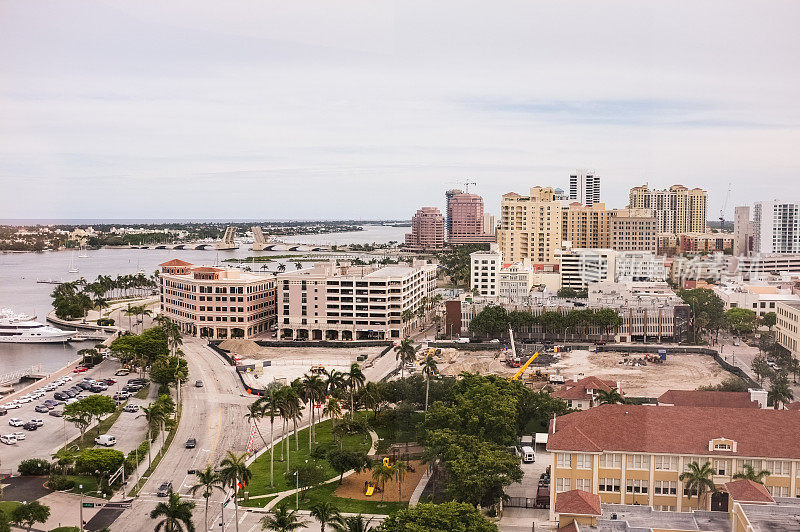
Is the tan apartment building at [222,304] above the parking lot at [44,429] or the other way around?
above

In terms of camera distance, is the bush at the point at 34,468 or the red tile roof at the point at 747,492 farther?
the bush at the point at 34,468

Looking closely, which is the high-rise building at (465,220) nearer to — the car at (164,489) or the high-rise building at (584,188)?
the high-rise building at (584,188)

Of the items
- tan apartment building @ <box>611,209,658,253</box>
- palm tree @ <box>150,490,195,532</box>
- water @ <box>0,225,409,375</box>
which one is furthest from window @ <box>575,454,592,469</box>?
tan apartment building @ <box>611,209,658,253</box>

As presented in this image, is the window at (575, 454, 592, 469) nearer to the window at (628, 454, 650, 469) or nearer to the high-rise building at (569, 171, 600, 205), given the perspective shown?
the window at (628, 454, 650, 469)

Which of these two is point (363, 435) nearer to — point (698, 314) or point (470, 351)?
point (470, 351)

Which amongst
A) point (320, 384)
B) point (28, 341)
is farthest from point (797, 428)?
point (28, 341)

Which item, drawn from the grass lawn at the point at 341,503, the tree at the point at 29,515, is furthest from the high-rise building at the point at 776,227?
the tree at the point at 29,515
